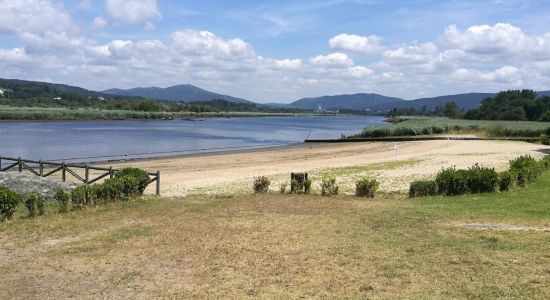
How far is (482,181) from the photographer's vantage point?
60.6 feet

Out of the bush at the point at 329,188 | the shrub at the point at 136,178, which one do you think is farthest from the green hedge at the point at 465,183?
the shrub at the point at 136,178

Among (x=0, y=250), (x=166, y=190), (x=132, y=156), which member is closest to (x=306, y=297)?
(x=0, y=250)

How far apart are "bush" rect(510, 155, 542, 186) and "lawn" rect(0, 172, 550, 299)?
3469mm

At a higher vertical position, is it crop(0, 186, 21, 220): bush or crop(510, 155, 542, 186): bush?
crop(510, 155, 542, 186): bush

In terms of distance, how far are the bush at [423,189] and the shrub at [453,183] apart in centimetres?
19

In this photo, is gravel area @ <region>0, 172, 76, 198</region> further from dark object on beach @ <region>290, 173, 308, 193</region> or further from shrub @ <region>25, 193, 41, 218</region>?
dark object on beach @ <region>290, 173, 308, 193</region>

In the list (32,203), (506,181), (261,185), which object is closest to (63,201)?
(32,203)

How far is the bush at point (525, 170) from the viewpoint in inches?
771

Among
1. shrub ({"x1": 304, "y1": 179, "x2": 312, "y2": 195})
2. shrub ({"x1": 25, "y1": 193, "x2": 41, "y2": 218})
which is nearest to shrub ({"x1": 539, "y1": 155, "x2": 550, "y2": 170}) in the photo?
shrub ({"x1": 304, "y1": 179, "x2": 312, "y2": 195})

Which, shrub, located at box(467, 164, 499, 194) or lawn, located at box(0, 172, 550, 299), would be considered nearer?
lawn, located at box(0, 172, 550, 299)

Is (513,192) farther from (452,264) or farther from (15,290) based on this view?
(15,290)

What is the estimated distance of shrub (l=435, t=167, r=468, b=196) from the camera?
1841 centimetres

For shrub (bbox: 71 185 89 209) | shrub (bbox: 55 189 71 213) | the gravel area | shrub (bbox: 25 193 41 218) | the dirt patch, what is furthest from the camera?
the gravel area

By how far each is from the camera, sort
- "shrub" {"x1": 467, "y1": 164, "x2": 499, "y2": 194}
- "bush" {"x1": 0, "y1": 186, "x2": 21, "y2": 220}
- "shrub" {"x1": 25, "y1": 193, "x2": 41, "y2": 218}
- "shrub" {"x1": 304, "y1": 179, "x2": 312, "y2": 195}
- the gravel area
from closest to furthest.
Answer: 1. "bush" {"x1": 0, "y1": 186, "x2": 21, "y2": 220}
2. "shrub" {"x1": 25, "y1": 193, "x2": 41, "y2": 218}
3. the gravel area
4. "shrub" {"x1": 467, "y1": 164, "x2": 499, "y2": 194}
5. "shrub" {"x1": 304, "y1": 179, "x2": 312, "y2": 195}
